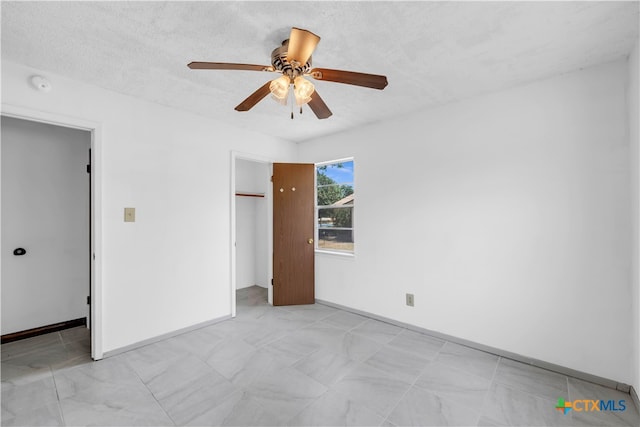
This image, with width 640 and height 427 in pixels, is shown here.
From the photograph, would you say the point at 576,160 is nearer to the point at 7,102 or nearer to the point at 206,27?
the point at 206,27

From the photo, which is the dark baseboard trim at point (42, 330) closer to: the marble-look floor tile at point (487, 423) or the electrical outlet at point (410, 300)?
the electrical outlet at point (410, 300)

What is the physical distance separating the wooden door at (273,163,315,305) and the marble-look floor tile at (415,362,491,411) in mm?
2113

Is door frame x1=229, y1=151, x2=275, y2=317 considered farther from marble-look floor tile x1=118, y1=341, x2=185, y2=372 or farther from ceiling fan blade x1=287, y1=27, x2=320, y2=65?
ceiling fan blade x1=287, y1=27, x2=320, y2=65

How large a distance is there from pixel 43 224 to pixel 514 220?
4902mm

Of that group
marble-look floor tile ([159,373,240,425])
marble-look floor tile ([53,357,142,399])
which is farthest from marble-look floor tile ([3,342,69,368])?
marble-look floor tile ([159,373,240,425])

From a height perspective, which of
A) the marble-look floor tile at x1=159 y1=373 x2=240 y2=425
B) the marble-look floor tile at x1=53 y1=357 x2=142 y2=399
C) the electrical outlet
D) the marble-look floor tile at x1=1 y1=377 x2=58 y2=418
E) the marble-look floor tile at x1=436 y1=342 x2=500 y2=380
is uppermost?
the electrical outlet

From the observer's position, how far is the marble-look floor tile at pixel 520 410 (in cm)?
179

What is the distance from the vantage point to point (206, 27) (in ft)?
5.71

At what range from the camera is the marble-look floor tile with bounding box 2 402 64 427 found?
1.74 meters

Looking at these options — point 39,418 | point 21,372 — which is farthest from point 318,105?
point 21,372

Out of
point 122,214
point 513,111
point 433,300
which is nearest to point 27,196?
point 122,214

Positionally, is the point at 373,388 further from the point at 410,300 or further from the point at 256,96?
the point at 256,96

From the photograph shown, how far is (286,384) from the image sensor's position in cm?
217

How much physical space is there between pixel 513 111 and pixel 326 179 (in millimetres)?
2415
